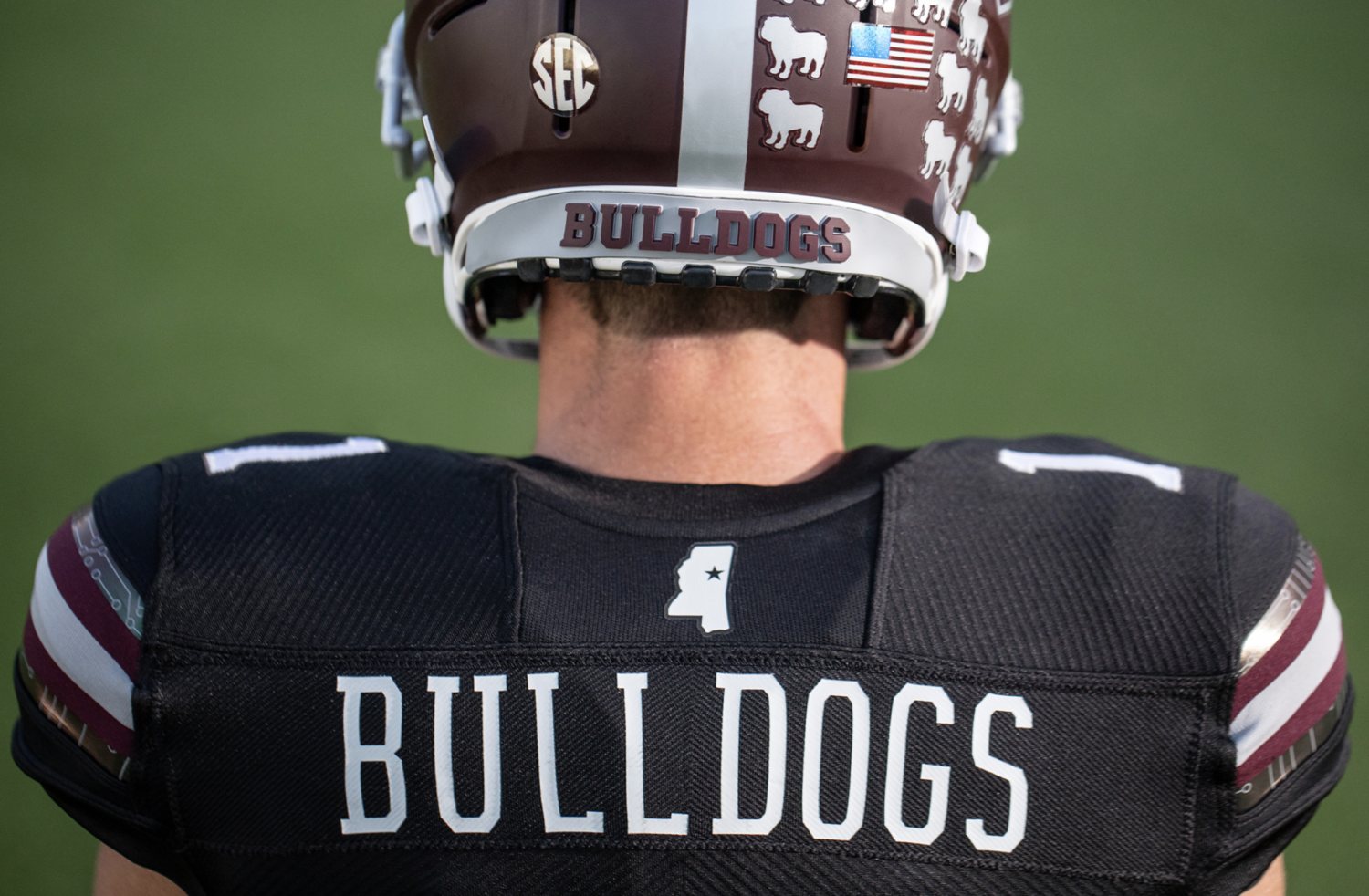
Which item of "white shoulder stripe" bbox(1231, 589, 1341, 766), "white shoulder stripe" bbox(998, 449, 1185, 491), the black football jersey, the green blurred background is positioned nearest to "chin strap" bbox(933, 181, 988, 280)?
"white shoulder stripe" bbox(998, 449, 1185, 491)

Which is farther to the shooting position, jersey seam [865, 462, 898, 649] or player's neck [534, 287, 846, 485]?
player's neck [534, 287, 846, 485]

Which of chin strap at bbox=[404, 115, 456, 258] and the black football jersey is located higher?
chin strap at bbox=[404, 115, 456, 258]

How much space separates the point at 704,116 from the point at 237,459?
51cm

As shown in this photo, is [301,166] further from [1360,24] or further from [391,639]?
[1360,24]

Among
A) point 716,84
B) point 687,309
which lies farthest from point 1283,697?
point 716,84

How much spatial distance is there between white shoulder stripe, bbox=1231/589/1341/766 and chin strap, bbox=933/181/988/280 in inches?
18.2

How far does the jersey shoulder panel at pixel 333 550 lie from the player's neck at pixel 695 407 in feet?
0.43

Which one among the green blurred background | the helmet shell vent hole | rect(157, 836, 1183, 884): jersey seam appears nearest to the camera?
rect(157, 836, 1183, 884): jersey seam


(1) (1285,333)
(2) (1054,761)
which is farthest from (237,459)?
(1) (1285,333)

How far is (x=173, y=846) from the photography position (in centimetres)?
98

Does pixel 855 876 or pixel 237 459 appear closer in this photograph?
pixel 855 876

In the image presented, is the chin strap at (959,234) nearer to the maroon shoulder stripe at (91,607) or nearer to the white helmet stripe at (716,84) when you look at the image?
the white helmet stripe at (716,84)

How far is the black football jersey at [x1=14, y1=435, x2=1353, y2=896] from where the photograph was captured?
0.94m

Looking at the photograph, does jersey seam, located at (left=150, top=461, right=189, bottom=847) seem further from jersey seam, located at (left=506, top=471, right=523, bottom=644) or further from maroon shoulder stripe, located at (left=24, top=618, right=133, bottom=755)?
jersey seam, located at (left=506, top=471, right=523, bottom=644)
